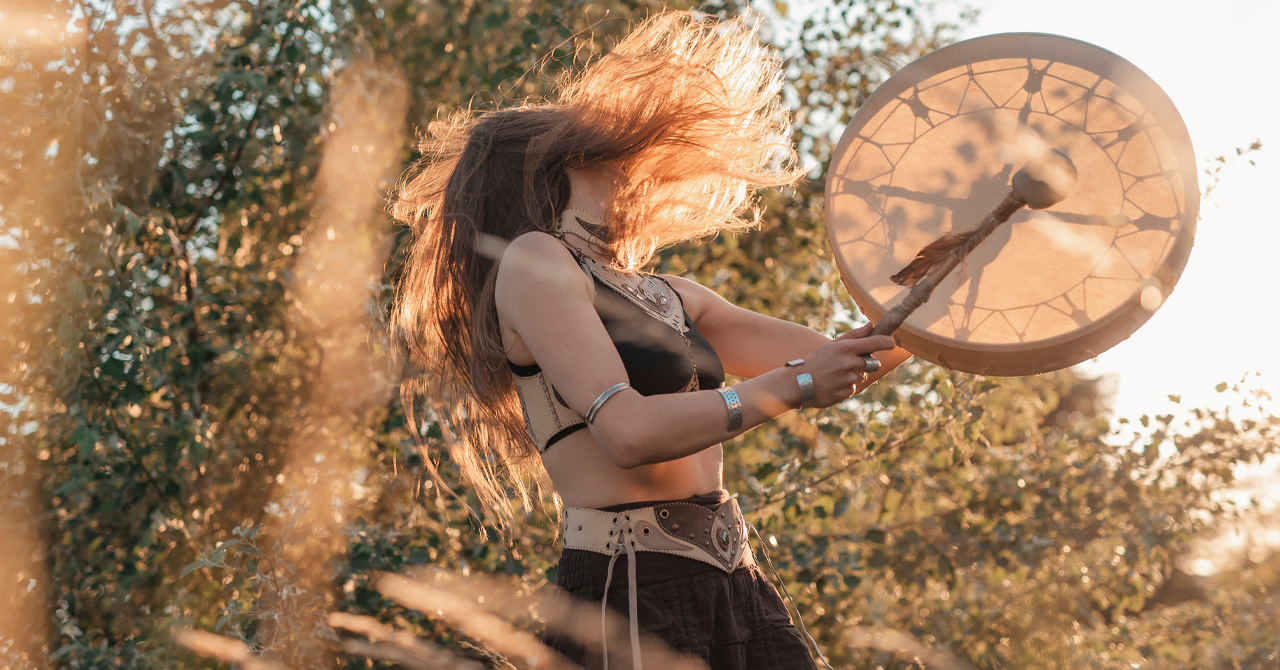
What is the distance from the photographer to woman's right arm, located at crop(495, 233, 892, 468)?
1.29 meters

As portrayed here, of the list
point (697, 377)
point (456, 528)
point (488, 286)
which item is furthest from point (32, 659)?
point (697, 377)

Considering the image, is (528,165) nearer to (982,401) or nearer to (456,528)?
(456,528)

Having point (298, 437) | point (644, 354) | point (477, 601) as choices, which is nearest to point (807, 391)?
point (644, 354)

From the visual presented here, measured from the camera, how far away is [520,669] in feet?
9.71

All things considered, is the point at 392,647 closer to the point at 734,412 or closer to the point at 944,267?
the point at 734,412

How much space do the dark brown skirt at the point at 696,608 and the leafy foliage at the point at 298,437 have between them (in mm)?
1427

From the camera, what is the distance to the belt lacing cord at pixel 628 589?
4.53 feet

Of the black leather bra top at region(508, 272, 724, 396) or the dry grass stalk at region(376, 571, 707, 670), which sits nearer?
the black leather bra top at region(508, 272, 724, 396)

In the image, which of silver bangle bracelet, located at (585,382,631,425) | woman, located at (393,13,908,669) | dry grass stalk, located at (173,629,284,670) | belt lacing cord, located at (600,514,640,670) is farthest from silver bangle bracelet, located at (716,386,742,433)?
dry grass stalk, located at (173,629,284,670)

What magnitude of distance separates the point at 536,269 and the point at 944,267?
0.63 meters

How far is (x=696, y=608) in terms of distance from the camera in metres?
1.44

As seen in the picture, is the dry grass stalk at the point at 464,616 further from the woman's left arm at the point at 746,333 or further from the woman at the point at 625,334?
the woman's left arm at the point at 746,333

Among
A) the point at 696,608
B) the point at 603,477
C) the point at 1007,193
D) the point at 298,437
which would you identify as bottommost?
the point at 696,608

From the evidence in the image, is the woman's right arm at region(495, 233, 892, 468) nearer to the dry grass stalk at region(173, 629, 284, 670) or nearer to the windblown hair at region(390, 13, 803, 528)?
the windblown hair at region(390, 13, 803, 528)
